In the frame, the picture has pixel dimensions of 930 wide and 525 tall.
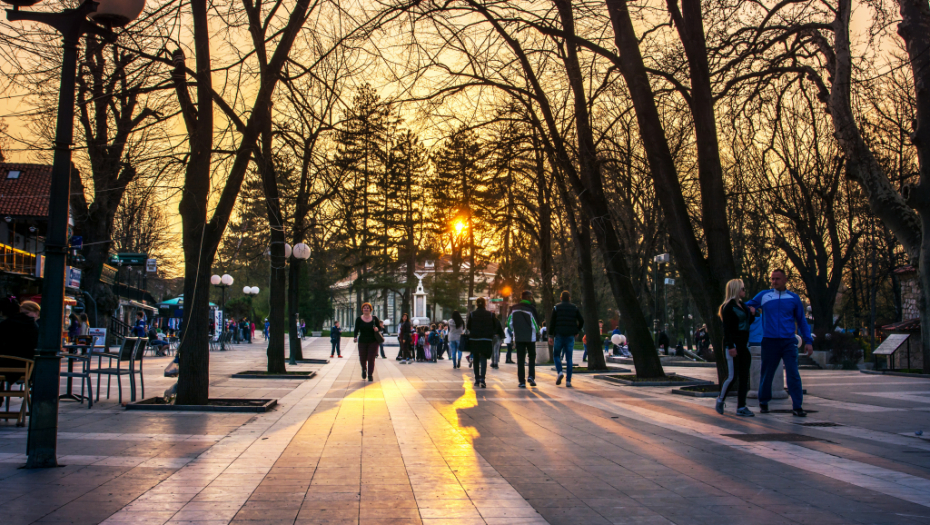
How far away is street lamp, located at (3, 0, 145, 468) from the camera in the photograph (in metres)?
5.79

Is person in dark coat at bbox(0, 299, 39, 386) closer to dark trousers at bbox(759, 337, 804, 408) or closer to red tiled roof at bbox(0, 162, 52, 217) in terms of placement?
dark trousers at bbox(759, 337, 804, 408)

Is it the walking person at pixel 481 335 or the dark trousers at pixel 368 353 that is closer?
the walking person at pixel 481 335

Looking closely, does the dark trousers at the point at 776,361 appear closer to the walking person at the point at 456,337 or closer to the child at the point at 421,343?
the walking person at the point at 456,337

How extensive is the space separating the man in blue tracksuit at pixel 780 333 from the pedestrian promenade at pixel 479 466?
70cm

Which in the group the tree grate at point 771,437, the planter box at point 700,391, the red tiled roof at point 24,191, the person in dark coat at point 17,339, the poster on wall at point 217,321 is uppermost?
the red tiled roof at point 24,191

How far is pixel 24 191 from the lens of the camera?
37844mm

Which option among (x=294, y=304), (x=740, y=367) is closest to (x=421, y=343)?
(x=294, y=304)

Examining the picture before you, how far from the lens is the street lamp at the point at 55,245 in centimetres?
579

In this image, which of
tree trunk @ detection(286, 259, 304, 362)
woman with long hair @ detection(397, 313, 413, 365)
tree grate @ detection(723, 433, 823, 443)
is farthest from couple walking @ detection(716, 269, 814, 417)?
woman with long hair @ detection(397, 313, 413, 365)

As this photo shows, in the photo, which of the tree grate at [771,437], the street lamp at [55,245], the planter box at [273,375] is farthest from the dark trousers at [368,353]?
the street lamp at [55,245]

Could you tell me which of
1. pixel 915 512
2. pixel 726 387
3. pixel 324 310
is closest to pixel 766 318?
pixel 726 387

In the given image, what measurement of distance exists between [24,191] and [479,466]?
1544 inches

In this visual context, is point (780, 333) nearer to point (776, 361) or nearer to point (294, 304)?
point (776, 361)

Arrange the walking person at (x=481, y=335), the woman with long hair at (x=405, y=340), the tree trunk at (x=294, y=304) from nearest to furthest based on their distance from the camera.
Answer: the walking person at (x=481, y=335) → the tree trunk at (x=294, y=304) → the woman with long hair at (x=405, y=340)
